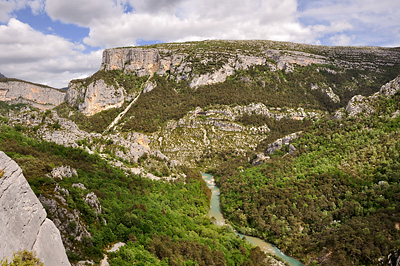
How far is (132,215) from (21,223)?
2571 cm

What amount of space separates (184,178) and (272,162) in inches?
1360

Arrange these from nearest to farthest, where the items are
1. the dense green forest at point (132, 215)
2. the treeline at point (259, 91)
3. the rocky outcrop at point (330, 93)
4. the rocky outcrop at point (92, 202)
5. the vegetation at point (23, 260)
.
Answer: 1. the vegetation at point (23, 260)
2. the dense green forest at point (132, 215)
3. the rocky outcrop at point (92, 202)
4. the treeline at point (259, 91)
5. the rocky outcrop at point (330, 93)

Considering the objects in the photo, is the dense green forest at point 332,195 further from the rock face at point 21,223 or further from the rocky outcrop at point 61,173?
the rock face at point 21,223

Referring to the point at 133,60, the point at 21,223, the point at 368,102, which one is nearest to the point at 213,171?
the point at 368,102

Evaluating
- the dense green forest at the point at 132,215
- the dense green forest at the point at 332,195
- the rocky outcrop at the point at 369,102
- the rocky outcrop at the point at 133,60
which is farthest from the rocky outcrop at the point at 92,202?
the rocky outcrop at the point at 133,60

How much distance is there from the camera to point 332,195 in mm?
63188

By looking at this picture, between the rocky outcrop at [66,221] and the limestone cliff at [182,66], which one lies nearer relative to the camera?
the rocky outcrop at [66,221]

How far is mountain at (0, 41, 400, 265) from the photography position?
1455 inches

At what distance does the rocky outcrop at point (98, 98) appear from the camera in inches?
6230

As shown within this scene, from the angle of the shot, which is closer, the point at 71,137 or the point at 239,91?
the point at 71,137

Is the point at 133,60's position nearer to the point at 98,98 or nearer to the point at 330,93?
the point at 98,98

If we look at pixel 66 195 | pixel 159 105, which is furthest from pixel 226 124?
pixel 66 195

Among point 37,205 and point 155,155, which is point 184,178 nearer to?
point 155,155

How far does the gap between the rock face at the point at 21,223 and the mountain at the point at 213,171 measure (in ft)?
24.1
